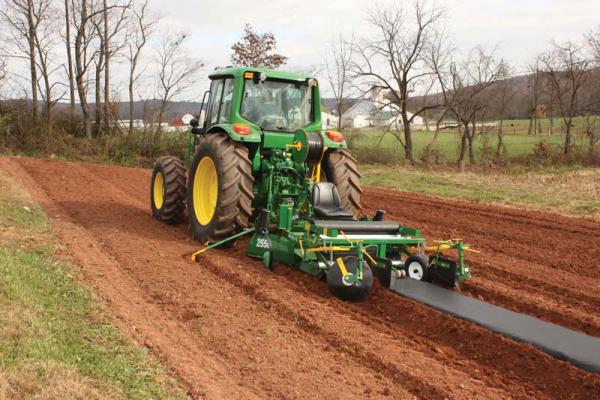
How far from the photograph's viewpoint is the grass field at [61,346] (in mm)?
3307

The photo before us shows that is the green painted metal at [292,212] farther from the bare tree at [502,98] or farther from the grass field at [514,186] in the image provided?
the bare tree at [502,98]

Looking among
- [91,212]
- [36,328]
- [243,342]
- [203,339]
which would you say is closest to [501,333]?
[243,342]

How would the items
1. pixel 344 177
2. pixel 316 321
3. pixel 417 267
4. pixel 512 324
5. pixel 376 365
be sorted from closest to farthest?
pixel 376 365 → pixel 512 324 → pixel 316 321 → pixel 417 267 → pixel 344 177

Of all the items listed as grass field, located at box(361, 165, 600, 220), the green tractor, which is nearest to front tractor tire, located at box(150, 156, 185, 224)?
the green tractor

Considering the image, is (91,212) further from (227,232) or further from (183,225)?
(227,232)

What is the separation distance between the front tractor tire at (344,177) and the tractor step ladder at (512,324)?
2.04 meters

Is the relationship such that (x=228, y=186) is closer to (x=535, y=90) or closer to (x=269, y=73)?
(x=269, y=73)

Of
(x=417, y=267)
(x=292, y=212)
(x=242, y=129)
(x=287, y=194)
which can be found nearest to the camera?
(x=417, y=267)

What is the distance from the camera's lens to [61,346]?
12.8ft

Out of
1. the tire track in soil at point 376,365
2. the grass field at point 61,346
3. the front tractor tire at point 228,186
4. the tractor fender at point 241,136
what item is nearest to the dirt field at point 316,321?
the tire track in soil at point 376,365

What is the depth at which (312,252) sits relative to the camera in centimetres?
593

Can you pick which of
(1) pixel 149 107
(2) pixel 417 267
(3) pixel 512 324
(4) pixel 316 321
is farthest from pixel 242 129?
(1) pixel 149 107

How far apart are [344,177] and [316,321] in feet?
10.0

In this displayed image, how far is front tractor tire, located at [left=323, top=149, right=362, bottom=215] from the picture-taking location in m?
7.63
